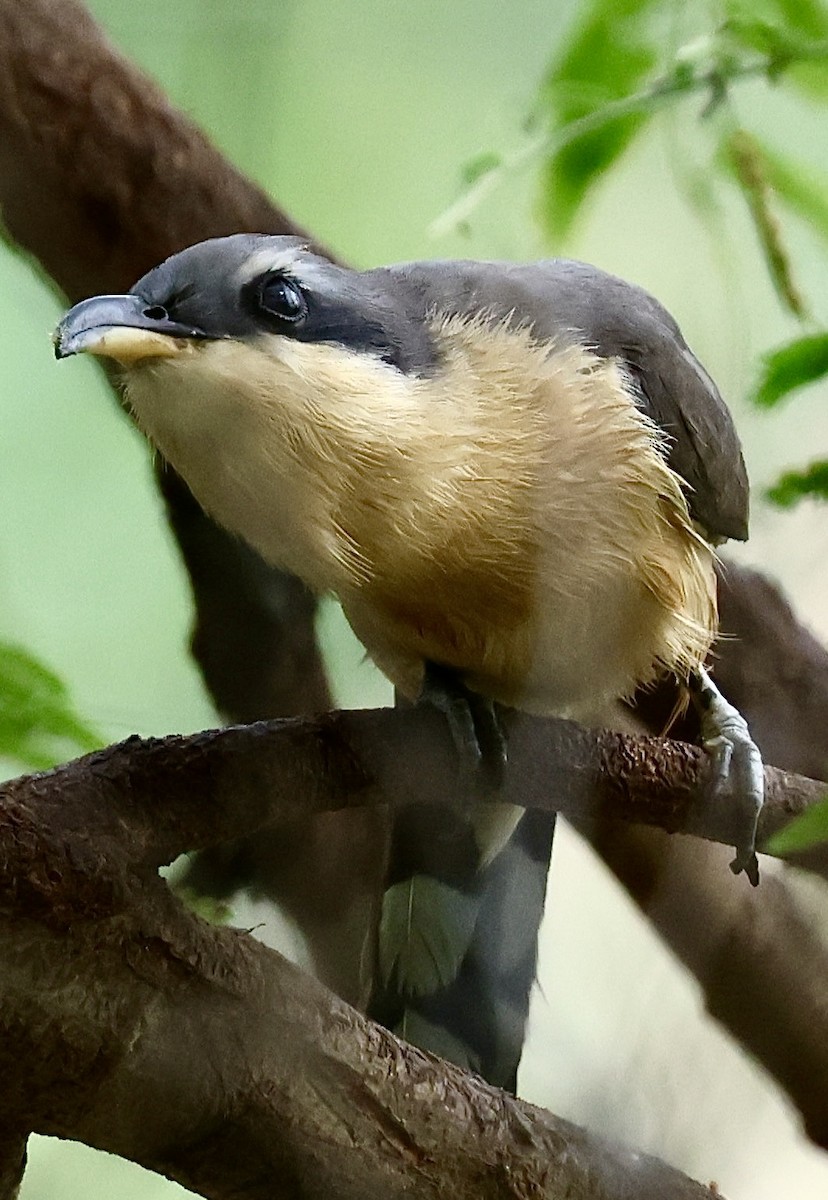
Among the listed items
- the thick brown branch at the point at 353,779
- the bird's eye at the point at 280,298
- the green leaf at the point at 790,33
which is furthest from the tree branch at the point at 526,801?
the green leaf at the point at 790,33

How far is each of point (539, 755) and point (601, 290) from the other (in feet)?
0.96

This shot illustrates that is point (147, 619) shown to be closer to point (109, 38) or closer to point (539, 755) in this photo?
point (539, 755)

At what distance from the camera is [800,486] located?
1.94 feet

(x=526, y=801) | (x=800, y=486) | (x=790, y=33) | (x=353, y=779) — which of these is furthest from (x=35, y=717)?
(x=790, y=33)

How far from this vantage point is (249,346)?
67 centimetres

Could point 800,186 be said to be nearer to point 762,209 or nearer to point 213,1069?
point 762,209

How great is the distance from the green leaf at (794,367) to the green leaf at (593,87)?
19 centimetres

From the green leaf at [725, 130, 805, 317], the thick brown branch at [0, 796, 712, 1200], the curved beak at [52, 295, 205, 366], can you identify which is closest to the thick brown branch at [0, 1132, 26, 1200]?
the thick brown branch at [0, 796, 712, 1200]

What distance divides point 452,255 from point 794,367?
11.7 inches

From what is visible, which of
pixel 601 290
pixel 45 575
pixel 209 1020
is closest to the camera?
pixel 209 1020

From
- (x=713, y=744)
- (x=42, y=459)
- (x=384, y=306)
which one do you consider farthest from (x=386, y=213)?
(x=713, y=744)

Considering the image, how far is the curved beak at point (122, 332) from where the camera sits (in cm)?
62

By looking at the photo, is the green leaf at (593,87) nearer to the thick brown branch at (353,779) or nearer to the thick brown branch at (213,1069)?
the thick brown branch at (353,779)

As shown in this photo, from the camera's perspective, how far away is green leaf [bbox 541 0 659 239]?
0.71 metres
